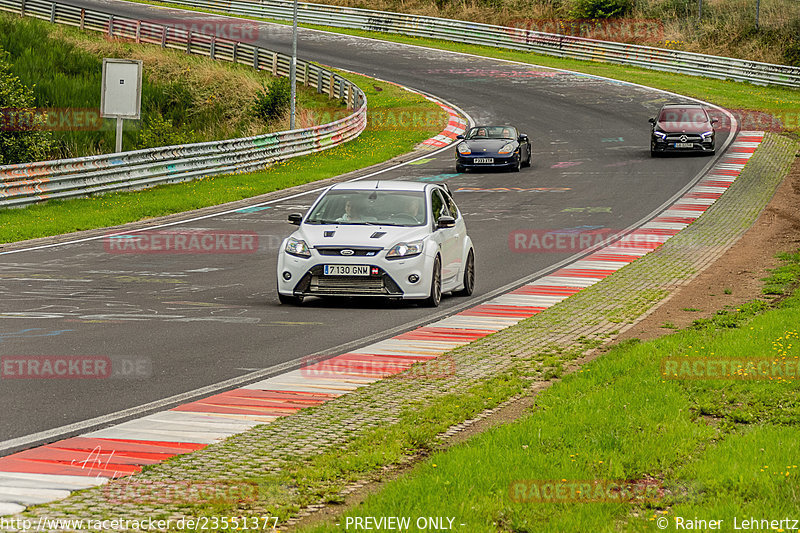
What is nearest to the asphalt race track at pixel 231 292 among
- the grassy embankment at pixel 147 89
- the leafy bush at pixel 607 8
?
the grassy embankment at pixel 147 89

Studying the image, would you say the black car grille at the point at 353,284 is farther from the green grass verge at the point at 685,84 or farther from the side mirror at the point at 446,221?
the green grass verge at the point at 685,84

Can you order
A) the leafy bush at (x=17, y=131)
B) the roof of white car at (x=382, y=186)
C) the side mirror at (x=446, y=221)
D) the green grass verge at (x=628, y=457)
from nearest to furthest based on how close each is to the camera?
the green grass verge at (x=628, y=457), the side mirror at (x=446, y=221), the roof of white car at (x=382, y=186), the leafy bush at (x=17, y=131)

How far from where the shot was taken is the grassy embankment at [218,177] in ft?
77.5

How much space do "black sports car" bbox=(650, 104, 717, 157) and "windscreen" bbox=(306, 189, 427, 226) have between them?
23.6 metres

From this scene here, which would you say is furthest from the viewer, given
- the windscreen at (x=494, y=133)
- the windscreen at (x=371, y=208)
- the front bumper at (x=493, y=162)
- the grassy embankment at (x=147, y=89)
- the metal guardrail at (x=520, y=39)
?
the metal guardrail at (x=520, y=39)

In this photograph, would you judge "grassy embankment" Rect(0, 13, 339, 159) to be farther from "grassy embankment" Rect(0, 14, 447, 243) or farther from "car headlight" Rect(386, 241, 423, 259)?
"car headlight" Rect(386, 241, 423, 259)

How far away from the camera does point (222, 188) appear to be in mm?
29750

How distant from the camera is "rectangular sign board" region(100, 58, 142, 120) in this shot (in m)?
30.4

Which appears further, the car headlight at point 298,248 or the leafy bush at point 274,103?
the leafy bush at point 274,103

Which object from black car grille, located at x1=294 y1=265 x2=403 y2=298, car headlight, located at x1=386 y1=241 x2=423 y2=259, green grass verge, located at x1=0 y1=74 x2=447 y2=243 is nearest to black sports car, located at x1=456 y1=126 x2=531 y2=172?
green grass verge, located at x1=0 y1=74 x2=447 y2=243

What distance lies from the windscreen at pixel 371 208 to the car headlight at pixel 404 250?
622 millimetres

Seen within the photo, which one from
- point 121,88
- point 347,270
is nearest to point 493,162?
point 121,88

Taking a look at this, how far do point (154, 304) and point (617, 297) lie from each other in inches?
249

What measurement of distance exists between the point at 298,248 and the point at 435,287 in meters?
1.86
